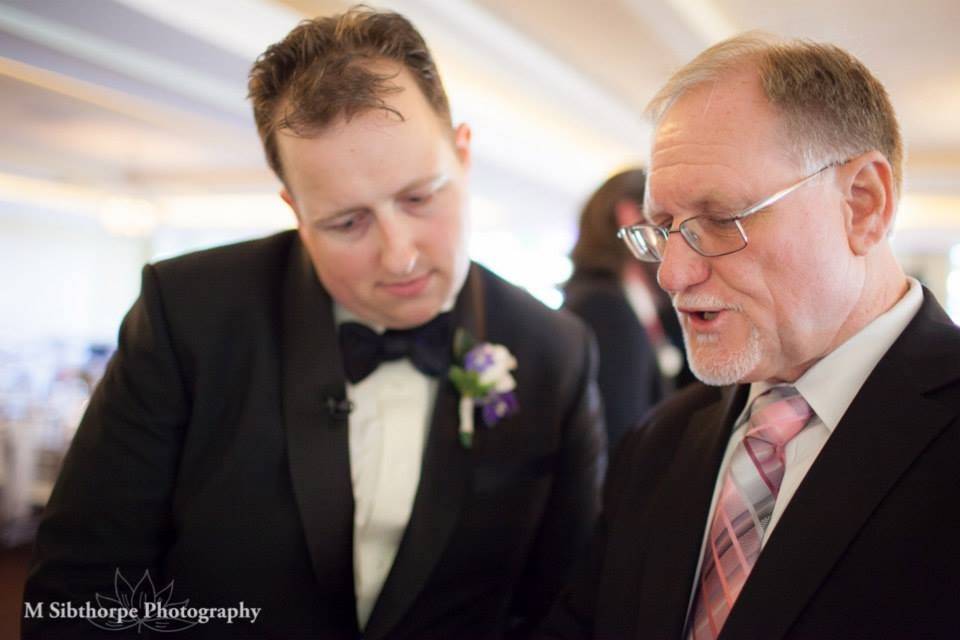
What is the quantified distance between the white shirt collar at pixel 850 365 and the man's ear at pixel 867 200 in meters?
0.14

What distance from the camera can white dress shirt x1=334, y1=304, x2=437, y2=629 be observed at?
1.75 meters

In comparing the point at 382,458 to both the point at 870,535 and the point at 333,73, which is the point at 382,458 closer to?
the point at 333,73

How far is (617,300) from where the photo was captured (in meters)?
2.95

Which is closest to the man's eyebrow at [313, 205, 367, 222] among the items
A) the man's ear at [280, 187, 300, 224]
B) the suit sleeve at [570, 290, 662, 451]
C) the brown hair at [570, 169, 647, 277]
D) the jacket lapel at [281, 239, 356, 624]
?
the man's ear at [280, 187, 300, 224]

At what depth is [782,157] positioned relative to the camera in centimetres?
127

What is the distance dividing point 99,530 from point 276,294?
67cm

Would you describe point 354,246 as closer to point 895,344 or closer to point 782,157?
point 782,157

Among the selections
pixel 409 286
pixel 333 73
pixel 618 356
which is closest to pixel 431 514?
pixel 409 286

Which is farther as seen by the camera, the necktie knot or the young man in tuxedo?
the young man in tuxedo

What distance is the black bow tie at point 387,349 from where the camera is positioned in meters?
1.83

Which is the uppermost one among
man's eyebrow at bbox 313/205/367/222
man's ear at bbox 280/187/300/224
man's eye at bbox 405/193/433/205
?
man's ear at bbox 280/187/300/224

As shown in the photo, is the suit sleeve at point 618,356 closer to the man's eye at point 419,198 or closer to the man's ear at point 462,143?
the man's ear at point 462,143

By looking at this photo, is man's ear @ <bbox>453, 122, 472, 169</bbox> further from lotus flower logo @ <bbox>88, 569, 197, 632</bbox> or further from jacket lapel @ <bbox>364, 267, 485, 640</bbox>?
lotus flower logo @ <bbox>88, 569, 197, 632</bbox>

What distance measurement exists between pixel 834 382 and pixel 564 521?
3.10 ft
